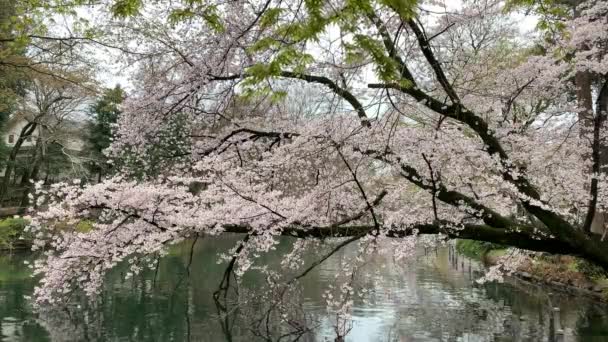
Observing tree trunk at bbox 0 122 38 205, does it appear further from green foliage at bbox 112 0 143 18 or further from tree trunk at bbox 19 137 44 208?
→ green foliage at bbox 112 0 143 18

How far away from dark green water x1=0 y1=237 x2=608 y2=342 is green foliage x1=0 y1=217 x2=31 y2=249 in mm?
3374

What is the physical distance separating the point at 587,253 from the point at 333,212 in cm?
302

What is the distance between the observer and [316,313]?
33.3 ft

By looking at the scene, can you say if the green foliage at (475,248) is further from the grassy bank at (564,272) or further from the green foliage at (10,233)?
the green foliage at (10,233)

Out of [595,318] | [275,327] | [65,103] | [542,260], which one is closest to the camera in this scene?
[275,327]

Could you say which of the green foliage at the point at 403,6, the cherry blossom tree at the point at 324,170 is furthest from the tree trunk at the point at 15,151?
the green foliage at the point at 403,6

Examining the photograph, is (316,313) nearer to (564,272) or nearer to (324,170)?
(324,170)

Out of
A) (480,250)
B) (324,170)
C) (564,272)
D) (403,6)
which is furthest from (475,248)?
(403,6)

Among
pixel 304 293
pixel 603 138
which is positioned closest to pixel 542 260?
pixel 304 293

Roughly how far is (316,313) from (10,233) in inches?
508

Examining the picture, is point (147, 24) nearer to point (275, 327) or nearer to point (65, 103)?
point (275, 327)

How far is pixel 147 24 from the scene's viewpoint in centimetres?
675

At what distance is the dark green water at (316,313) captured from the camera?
868cm

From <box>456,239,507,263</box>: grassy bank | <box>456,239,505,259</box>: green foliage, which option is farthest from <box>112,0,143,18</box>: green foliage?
<box>456,239,505,259</box>: green foliage
